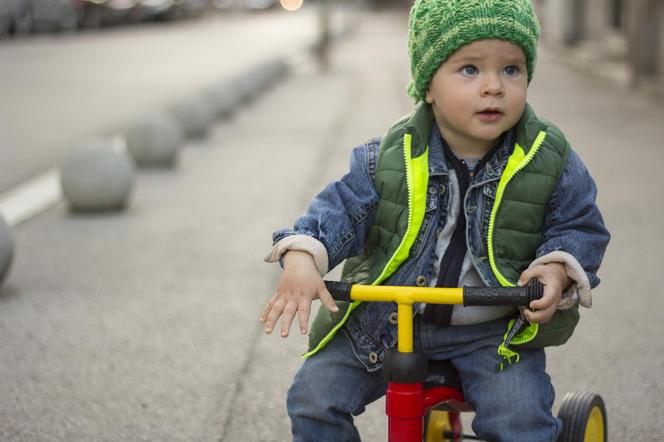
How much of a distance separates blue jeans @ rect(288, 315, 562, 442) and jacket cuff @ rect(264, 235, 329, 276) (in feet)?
0.95

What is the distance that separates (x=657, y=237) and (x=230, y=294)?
265cm

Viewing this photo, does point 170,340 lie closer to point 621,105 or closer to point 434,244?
point 434,244

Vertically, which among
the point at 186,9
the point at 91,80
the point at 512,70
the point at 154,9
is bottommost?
the point at 186,9

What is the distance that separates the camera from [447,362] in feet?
9.16

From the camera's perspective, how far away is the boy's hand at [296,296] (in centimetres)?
243

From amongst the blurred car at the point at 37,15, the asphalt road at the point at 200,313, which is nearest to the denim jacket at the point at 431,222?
the asphalt road at the point at 200,313

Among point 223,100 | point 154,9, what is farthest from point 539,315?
point 154,9

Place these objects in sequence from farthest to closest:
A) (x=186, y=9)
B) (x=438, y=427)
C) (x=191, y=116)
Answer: (x=186, y=9) → (x=191, y=116) → (x=438, y=427)

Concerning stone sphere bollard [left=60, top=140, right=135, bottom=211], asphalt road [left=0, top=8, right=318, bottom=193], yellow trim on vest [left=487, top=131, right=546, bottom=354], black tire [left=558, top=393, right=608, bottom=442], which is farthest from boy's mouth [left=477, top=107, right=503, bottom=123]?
asphalt road [left=0, top=8, right=318, bottom=193]

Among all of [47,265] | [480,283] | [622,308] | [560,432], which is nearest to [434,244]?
[480,283]

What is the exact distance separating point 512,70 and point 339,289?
702 mm

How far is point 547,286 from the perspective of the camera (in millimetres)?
2482

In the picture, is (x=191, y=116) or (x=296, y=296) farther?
(x=191, y=116)

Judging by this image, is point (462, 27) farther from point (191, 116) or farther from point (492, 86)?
point (191, 116)
